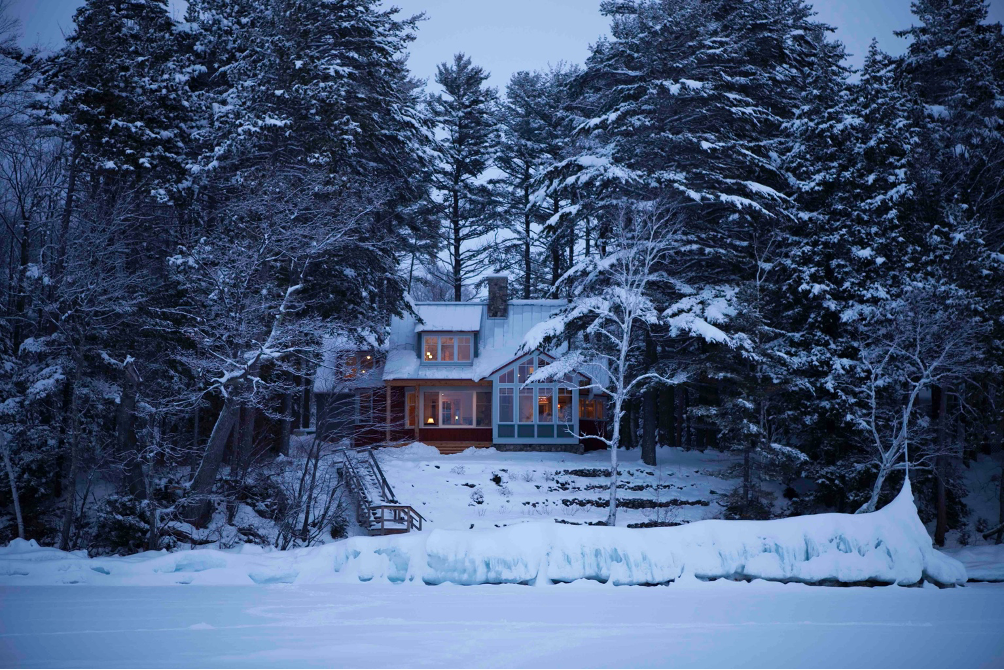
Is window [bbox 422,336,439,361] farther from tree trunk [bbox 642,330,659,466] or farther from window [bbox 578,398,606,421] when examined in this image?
tree trunk [bbox 642,330,659,466]

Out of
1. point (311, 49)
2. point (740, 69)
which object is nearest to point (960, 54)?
point (740, 69)

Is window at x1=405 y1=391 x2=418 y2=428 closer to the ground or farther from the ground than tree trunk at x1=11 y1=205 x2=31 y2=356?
closer to the ground

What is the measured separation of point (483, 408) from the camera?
1120 inches

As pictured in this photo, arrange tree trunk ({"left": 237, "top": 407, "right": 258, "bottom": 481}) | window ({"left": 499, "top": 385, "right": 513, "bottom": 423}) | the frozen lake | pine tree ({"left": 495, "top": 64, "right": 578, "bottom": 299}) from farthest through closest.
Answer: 1. pine tree ({"left": 495, "top": 64, "right": 578, "bottom": 299})
2. window ({"left": 499, "top": 385, "right": 513, "bottom": 423})
3. tree trunk ({"left": 237, "top": 407, "right": 258, "bottom": 481})
4. the frozen lake

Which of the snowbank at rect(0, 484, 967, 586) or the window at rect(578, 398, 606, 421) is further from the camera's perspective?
the window at rect(578, 398, 606, 421)

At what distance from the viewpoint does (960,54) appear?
67.7 feet

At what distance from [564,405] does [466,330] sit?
487 cm

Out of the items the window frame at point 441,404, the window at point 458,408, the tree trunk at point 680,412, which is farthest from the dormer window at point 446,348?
the tree trunk at point 680,412

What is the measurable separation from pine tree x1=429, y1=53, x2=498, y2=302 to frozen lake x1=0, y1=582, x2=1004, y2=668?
2630cm

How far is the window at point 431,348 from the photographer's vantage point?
28.6m

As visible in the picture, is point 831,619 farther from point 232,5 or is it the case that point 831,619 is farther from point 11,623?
point 232,5

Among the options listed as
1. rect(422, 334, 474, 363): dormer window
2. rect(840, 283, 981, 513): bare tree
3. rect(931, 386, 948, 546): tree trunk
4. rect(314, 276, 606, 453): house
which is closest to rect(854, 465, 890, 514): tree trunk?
rect(840, 283, 981, 513): bare tree

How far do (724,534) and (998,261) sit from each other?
515 inches

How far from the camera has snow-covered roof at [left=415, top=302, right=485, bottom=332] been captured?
28609 millimetres
